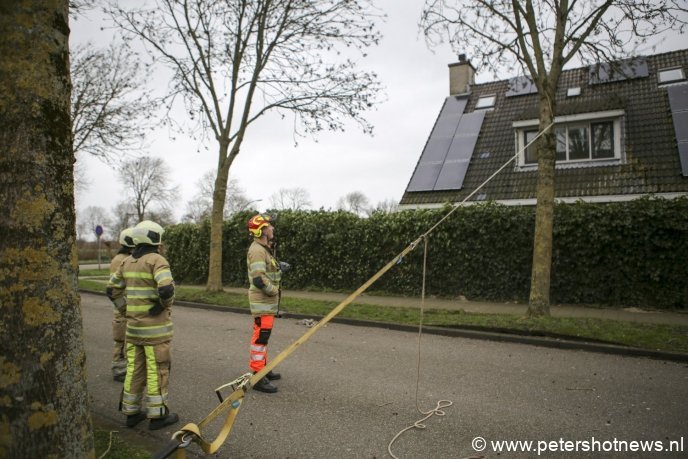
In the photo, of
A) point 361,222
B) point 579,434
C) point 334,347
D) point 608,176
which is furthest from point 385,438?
point 608,176

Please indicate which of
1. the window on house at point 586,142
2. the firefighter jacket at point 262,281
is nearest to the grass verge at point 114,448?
the firefighter jacket at point 262,281

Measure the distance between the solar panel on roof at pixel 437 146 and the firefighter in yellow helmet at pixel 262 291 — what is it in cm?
1216

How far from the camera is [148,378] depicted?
420 cm

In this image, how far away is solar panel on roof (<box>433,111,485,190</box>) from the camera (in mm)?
16531

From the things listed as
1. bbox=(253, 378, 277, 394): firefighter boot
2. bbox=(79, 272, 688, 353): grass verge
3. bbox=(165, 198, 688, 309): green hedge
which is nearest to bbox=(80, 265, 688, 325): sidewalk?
bbox=(165, 198, 688, 309): green hedge

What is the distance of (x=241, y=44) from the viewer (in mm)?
13273

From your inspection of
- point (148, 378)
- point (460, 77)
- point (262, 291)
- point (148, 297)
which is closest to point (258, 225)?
point (262, 291)

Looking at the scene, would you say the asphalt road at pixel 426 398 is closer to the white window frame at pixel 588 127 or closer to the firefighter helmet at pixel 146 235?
the firefighter helmet at pixel 146 235

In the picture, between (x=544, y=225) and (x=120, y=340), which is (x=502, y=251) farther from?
(x=120, y=340)

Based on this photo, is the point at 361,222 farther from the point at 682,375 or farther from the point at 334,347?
the point at 682,375

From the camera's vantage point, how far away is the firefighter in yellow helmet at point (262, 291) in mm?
5203

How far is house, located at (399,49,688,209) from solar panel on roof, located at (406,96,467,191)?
5 cm

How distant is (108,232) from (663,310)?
92278 mm

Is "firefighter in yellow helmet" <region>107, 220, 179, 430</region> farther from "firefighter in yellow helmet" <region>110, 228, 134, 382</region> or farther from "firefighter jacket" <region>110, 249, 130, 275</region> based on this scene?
"firefighter jacket" <region>110, 249, 130, 275</region>
